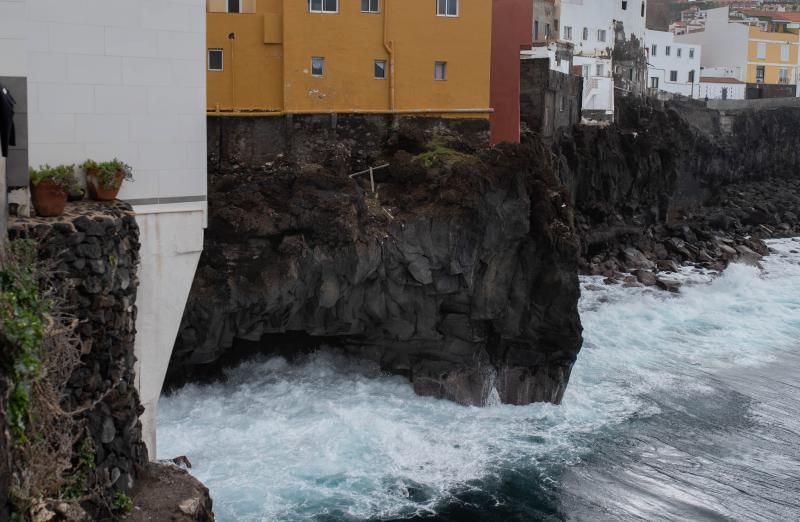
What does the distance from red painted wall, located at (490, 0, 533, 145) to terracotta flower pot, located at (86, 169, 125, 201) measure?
15.3 meters

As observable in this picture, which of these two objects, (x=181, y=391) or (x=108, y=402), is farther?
(x=181, y=391)

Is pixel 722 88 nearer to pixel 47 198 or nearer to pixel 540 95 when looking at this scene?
pixel 540 95

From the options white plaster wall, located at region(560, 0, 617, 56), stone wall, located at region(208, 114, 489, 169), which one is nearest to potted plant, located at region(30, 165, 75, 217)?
stone wall, located at region(208, 114, 489, 169)

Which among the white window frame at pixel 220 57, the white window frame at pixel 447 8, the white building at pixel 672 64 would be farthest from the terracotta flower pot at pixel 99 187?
the white building at pixel 672 64

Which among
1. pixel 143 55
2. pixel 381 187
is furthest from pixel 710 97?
pixel 143 55

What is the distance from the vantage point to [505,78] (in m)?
28.2

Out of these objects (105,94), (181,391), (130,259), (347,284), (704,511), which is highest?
(105,94)

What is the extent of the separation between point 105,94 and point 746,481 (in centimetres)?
1636

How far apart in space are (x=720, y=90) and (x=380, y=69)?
5476 centimetres

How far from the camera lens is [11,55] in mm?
11938

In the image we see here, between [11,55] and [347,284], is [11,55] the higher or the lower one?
the higher one

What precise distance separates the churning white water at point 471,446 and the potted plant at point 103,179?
7.25 m

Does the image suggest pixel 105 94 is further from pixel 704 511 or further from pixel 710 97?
pixel 710 97

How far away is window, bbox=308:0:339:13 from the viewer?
24.7 metres
